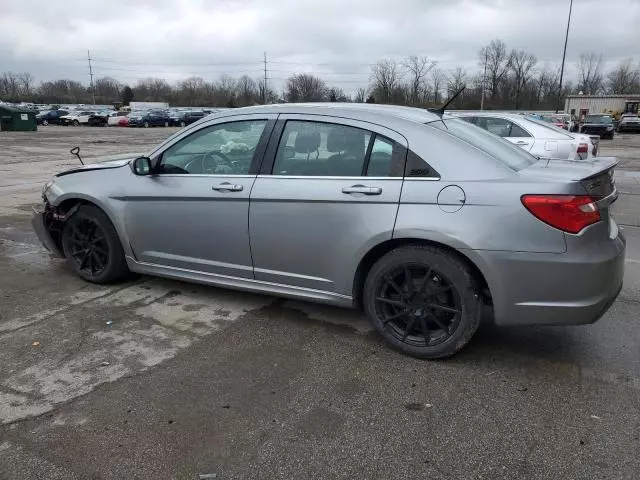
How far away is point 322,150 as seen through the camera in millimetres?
3854

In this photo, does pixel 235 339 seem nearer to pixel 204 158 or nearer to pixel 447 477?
pixel 204 158

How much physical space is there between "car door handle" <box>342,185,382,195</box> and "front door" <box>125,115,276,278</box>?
796 mm

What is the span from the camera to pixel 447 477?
2475mm

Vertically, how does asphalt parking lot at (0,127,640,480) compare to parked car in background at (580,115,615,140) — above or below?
below

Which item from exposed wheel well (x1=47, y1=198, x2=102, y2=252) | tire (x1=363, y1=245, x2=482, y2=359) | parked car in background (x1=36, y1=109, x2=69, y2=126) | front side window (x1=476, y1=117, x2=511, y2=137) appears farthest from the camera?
parked car in background (x1=36, y1=109, x2=69, y2=126)

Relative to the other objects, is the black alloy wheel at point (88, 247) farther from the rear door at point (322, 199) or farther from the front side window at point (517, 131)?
the front side window at point (517, 131)

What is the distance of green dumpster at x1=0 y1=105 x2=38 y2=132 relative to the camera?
3759cm

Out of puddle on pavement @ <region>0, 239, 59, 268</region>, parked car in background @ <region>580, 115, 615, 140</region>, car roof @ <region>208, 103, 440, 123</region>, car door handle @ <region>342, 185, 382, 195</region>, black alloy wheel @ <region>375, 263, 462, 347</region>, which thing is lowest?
puddle on pavement @ <region>0, 239, 59, 268</region>

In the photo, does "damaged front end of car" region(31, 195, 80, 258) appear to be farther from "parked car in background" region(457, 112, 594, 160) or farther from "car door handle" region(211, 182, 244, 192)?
"parked car in background" region(457, 112, 594, 160)

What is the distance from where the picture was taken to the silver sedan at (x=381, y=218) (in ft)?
10.5

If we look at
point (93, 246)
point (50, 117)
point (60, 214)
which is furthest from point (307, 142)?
point (50, 117)

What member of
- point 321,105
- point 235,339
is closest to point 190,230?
point 235,339

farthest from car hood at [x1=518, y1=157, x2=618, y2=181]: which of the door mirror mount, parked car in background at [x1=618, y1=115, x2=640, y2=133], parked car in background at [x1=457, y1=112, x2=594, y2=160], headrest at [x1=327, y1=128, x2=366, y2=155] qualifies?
parked car in background at [x1=618, y1=115, x2=640, y2=133]

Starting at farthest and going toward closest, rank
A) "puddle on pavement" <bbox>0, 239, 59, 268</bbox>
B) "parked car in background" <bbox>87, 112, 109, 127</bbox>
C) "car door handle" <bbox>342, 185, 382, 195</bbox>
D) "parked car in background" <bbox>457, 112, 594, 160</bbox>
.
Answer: "parked car in background" <bbox>87, 112, 109, 127</bbox> < "parked car in background" <bbox>457, 112, 594, 160</bbox> < "puddle on pavement" <bbox>0, 239, 59, 268</bbox> < "car door handle" <bbox>342, 185, 382, 195</bbox>
